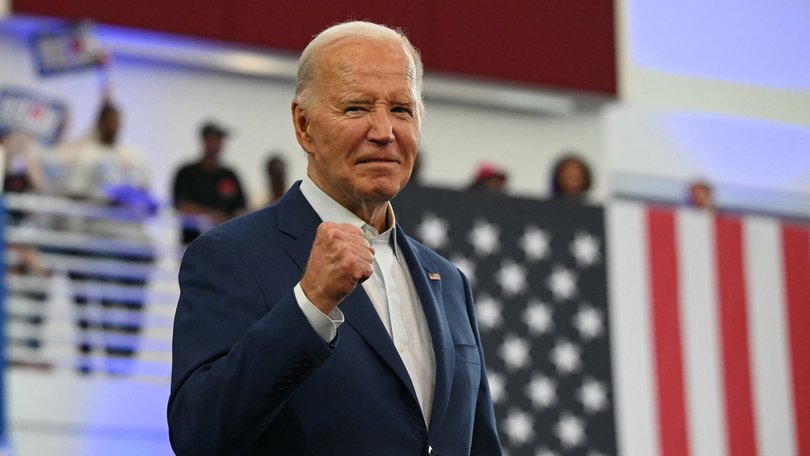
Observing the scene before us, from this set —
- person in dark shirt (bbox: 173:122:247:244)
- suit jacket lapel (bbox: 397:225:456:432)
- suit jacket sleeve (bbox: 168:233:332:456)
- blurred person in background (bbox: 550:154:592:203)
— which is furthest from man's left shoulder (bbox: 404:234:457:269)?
blurred person in background (bbox: 550:154:592:203)

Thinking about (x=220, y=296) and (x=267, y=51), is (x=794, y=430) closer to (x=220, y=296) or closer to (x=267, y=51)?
(x=267, y=51)

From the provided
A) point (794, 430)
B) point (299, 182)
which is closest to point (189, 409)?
point (299, 182)

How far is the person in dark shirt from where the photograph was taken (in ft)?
29.1

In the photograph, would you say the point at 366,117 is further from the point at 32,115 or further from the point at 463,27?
the point at 463,27

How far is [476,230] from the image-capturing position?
920 centimetres

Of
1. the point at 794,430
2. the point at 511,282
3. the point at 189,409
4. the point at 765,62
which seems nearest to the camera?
the point at 189,409

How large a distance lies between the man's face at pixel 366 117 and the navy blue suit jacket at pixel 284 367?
134 millimetres

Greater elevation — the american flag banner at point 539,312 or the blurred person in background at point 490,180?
the blurred person in background at point 490,180

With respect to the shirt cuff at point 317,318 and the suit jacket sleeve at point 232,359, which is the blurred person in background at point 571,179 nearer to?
the suit jacket sleeve at point 232,359

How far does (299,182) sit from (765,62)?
11.2 m

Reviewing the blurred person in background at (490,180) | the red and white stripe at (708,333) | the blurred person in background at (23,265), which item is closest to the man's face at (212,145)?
the blurred person in background at (23,265)

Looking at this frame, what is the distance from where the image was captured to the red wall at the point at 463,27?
36.1 feet

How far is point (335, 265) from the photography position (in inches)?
85.4

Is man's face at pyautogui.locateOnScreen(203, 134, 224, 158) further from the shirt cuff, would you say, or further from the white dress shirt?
the shirt cuff
